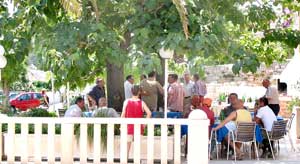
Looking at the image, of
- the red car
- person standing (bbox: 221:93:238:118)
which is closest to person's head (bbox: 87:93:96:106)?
person standing (bbox: 221:93:238:118)

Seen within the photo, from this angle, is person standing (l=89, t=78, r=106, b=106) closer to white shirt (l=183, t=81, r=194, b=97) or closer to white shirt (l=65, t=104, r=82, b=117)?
white shirt (l=183, t=81, r=194, b=97)

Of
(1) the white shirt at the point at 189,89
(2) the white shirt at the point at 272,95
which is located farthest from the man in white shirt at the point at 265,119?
(1) the white shirt at the point at 189,89

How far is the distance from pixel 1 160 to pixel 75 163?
1248 millimetres

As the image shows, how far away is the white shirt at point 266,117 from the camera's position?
A: 11108 mm

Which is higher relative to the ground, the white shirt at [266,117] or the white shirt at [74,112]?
→ the white shirt at [74,112]

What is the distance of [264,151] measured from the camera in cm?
1126

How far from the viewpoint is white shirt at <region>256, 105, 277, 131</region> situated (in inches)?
437

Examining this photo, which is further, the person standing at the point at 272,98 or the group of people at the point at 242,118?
the person standing at the point at 272,98

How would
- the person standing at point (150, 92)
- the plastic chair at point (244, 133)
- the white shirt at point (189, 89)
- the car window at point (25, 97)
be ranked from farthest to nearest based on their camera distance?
the car window at point (25, 97) < the white shirt at point (189, 89) < the person standing at point (150, 92) < the plastic chair at point (244, 133)

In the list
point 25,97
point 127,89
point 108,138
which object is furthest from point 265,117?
point 25,97

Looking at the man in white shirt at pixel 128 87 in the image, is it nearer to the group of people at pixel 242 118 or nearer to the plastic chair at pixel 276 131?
the group of people at pixel 242 118

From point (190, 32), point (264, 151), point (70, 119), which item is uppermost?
point (190, 32)

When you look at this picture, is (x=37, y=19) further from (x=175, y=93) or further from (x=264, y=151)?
(x=264, y=151)

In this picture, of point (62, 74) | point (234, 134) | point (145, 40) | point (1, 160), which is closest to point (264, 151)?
point (234, 134)
